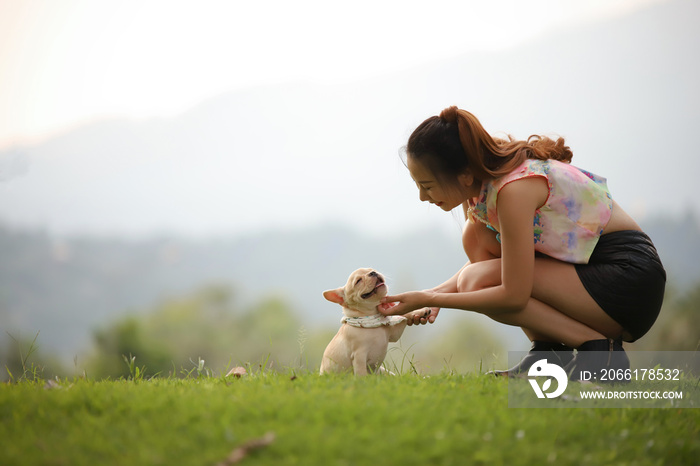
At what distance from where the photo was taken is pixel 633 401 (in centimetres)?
303

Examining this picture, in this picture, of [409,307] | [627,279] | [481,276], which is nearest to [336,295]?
[409,307]

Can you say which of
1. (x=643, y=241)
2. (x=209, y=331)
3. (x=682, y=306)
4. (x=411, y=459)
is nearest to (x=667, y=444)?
(x=411, y=459)

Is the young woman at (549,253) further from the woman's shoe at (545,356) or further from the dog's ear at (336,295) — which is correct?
the dog's ear at (336,295)

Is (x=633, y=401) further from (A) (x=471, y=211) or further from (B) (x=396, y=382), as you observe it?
(A) (x=471, y=211)

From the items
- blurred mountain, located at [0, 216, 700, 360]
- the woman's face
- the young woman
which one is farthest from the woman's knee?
blurred mountain, located at [0, 216, 700, 360]

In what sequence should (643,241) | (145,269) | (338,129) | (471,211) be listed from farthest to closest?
(338,129)
(145,269)
(471,211)
(643,241)

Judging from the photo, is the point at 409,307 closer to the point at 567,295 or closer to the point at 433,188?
the point at 433,188

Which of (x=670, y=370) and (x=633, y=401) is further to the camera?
(x=670, y=370)

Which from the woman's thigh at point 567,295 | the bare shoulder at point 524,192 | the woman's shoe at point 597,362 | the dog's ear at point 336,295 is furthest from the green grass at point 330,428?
the bare shoulder at point 524,192

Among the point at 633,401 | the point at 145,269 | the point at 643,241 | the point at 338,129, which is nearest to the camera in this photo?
the point at 633,401

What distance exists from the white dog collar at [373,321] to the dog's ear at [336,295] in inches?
6.1

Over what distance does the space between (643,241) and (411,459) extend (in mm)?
2403

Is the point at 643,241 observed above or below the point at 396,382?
above

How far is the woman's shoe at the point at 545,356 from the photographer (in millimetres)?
3571
